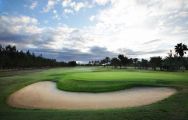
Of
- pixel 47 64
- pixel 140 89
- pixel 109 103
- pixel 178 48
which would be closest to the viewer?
pixel 109 103

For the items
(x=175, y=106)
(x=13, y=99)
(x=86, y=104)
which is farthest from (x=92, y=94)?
(x=175, y=106)

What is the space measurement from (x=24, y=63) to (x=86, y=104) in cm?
11647

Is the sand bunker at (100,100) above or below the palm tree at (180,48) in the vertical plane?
below

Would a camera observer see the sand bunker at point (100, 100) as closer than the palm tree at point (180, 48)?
Yes

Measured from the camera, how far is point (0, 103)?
61.4 ft

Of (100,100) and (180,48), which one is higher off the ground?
(180,48)

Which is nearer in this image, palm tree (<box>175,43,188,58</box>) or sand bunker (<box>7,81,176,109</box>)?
sand bunker (<box>7,81,176,109</box>)

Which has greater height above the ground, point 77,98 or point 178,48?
point 178,48

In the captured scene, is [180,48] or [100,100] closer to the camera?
[100,100]

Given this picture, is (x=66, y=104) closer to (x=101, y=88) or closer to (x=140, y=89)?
(x=101, y=88)

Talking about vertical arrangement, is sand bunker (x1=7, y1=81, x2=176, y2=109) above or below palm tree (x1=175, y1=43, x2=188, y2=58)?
below

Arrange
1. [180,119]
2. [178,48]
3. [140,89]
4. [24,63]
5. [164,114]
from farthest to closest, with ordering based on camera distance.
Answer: [24,63], [178,48], [140,89], [164,114], [180,119]

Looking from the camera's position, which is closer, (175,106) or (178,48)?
(175,106)

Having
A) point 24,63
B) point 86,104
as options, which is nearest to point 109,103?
point 86,104
